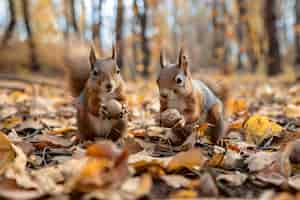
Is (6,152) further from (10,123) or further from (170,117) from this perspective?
(10,123)

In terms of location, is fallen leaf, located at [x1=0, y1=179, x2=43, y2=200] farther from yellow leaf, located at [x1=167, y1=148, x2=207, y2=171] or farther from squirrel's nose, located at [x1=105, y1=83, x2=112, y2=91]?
squirrel's nose, located at [x1=105, y1=83, x2=112, y2=91]

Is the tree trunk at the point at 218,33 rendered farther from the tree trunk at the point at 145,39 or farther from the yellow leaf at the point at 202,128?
the yellow leaf at the point at 202,128

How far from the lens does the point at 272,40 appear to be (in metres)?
7.27

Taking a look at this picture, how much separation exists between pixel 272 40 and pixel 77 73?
19.9 feet

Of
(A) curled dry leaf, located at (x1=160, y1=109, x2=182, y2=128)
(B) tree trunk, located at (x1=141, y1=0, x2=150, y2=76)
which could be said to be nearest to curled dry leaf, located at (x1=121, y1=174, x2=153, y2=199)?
(A) curled dry leaf, located at (x1=160, y1=109, x2=182, y2=128)

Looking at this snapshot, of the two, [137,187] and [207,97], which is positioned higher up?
[207,97]

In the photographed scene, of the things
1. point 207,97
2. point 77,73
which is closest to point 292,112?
point 207,97

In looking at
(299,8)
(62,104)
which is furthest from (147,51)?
(62,104)

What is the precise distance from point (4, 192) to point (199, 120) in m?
0.97

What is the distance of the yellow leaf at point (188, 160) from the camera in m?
1.13

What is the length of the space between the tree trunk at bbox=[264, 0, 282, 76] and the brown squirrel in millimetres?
5885

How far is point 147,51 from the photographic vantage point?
8586mm

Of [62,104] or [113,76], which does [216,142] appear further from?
[62,104]

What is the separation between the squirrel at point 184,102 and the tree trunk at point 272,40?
5.75m
